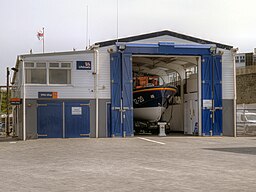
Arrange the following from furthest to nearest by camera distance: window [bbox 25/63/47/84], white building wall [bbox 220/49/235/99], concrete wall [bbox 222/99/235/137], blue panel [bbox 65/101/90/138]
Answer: white building wall [bbox 220/49/235/99]
concrete wall [bbox 222/99/235/137]
blue panel [bbox 65/101/90/138]
window [bbox 25/63/47/84]

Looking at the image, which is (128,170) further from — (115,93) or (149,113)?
(149,113)

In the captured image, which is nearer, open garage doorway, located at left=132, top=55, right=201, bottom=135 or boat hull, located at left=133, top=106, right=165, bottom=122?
open garage doorway, located at left=132, top=55, right=201, bottom=135

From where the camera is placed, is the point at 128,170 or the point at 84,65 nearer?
the point at 128,170

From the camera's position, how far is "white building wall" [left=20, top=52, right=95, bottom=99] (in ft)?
84.2

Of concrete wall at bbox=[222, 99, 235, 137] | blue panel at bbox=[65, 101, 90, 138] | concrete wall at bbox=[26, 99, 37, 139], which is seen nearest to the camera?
concrete wall at bbox=[26, 99, 37, 139]

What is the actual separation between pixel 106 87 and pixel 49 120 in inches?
137

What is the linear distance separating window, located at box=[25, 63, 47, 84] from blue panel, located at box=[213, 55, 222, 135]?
372 inches

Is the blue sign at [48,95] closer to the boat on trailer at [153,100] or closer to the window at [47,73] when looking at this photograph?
the window at [47,73]

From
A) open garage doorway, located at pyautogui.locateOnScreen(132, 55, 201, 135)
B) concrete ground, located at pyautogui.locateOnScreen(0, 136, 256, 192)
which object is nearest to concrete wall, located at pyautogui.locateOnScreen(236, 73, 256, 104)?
open garage doorway, located at pyautogui.locateOnScreen(132, 55, 201, 135)

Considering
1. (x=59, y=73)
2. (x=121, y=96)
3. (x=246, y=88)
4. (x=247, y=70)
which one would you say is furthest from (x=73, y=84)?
(x=247, y=70)

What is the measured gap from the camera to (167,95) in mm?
29875

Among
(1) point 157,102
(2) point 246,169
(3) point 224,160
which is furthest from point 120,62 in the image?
(2) point 246,169

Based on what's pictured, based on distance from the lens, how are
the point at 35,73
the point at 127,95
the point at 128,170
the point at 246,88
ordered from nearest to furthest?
the point at 128,170 < the point at 35,73 < the point at 127,95 < the point at 246,88

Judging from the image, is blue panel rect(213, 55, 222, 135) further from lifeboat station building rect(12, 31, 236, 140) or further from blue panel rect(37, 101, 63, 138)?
blue panel rect(37, 101, 63, 138)
